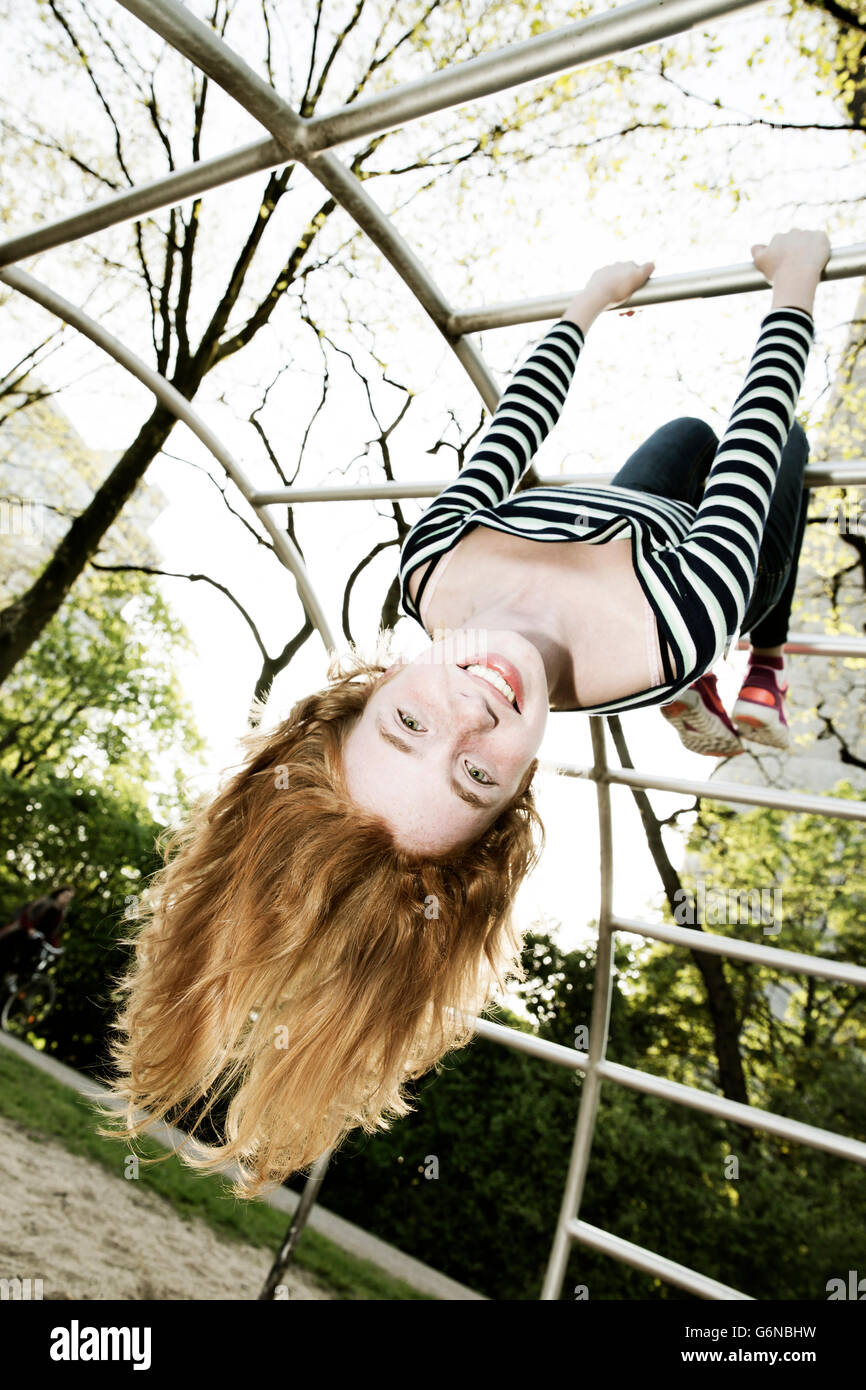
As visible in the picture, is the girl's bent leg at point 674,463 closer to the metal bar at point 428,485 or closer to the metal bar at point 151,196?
the metal bar at point 428,485

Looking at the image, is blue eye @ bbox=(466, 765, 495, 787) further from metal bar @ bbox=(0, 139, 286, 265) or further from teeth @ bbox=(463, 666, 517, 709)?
metal bar @ bbox=(0, 139, 286, 265)

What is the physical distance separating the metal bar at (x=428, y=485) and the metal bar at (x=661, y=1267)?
2.31 meters

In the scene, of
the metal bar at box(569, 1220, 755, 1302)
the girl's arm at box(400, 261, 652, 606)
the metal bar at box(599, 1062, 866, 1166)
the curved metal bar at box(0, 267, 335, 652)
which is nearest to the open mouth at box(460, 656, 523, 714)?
the girl's arm at box(400, 261, 652, 606)

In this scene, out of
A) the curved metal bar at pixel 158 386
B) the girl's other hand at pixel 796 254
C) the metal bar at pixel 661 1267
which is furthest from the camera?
the metal bar at pixel 661 1267

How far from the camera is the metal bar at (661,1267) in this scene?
300 centimetres

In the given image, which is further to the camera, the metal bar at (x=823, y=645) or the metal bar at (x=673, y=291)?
the metal bar at (x=823, y=645)

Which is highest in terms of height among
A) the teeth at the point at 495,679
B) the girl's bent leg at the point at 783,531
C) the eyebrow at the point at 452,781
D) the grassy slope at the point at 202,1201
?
the girl's bent leg at the point at 783,531

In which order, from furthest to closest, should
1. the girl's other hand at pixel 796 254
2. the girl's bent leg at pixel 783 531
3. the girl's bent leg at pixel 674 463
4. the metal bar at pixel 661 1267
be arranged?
the metal bar at pixel 661 1267
the girl's bent leg at pixel 674 463
the girl's bent leg at pixel 783 531
the girl's other hand at pixel 796 254

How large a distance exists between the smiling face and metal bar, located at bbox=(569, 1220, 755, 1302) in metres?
2.00

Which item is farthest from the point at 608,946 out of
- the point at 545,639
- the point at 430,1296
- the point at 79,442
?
the point at 79,442

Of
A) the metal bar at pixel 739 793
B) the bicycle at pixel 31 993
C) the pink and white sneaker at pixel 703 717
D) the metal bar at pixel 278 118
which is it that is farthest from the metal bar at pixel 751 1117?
the bicycle at pixel 31 993

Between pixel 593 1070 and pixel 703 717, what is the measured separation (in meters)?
1.54

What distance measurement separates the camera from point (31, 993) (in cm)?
852

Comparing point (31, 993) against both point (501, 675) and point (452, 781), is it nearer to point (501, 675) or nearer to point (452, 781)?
point (452, 781)
